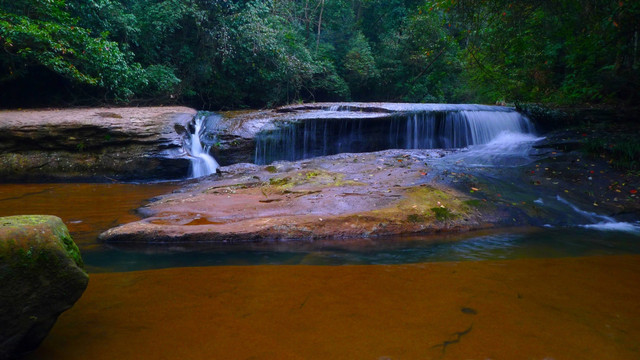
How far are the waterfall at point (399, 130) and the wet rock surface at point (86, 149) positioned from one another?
128 inches

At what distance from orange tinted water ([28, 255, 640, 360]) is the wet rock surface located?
655cm

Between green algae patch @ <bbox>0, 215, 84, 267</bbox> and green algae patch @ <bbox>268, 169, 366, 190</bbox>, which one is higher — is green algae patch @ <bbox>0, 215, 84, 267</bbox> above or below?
above

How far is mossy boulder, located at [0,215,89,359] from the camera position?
1779 millimetres

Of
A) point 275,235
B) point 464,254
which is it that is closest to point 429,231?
point 464,254

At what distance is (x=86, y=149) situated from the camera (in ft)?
30.4

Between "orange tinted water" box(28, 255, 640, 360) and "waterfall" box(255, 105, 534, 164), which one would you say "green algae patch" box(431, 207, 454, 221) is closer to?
"orange tinted water" box(28, 255, 640, 360)

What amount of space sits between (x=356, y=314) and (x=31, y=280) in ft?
5.82

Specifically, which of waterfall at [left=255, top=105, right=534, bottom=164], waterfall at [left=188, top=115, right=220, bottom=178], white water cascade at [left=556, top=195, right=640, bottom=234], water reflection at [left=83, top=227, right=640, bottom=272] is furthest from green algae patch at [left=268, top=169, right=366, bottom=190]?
waterfall at [left=255, top=105, right=534, bottom=164]

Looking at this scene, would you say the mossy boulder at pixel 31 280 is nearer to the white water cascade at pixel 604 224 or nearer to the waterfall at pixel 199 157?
the white water cascade at pixel 604 224

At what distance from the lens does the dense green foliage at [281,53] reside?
7812 mm

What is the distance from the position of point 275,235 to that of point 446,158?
586cm

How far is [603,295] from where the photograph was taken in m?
2.81

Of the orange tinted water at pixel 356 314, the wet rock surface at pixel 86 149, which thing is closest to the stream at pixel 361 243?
the orange tinted water at pixel 356 314

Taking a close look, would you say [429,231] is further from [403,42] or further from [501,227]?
[403,42]
